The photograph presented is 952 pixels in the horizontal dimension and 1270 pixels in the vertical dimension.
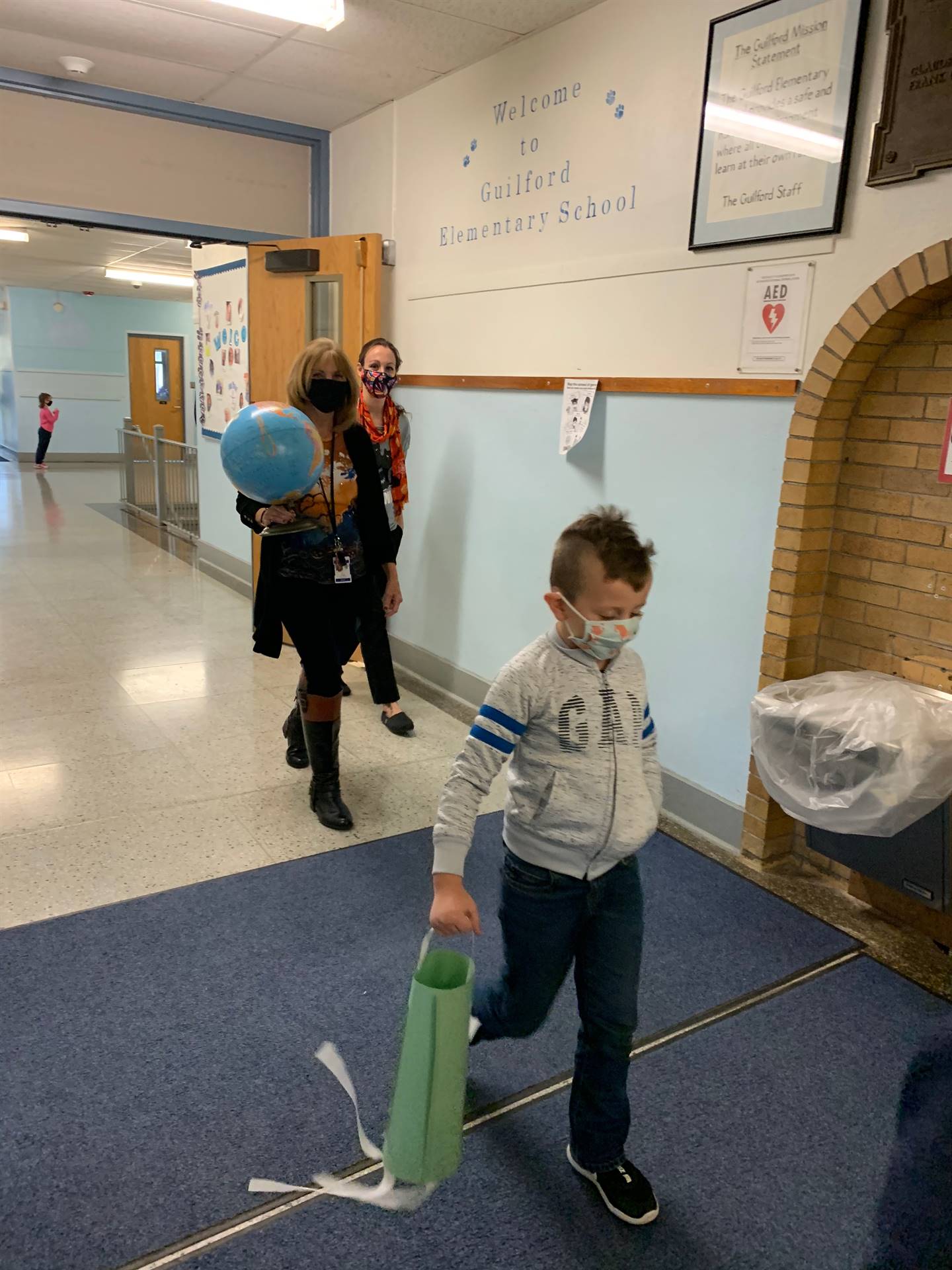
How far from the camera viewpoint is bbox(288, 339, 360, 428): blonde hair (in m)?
2.76

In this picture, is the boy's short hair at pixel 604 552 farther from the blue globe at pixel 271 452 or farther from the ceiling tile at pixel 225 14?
the ceiling tile at pixel 225 14

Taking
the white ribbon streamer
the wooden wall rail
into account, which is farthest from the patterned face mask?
the white ribbon streamer

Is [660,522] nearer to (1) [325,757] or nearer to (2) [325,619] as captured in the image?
(2) [325,619]

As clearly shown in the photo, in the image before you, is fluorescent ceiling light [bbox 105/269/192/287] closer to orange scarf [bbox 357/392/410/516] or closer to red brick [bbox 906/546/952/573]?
orange scarf [bbox 357/392/410/516]

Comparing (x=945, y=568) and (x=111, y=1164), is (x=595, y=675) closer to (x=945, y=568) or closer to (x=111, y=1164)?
(x=111, y=1164)

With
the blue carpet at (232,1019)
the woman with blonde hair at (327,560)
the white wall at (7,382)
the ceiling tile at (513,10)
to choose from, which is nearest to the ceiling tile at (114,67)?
the ceiling tile at (513,10)

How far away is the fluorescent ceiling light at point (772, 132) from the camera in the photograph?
2426 mm

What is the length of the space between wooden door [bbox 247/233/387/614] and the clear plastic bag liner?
2732mm

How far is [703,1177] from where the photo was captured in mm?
1704

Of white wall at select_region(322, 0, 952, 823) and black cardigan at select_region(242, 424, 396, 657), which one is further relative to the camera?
black cardigan at select_region(242, 424, 396, 657)

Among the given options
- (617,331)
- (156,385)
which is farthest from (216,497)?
(156,385)

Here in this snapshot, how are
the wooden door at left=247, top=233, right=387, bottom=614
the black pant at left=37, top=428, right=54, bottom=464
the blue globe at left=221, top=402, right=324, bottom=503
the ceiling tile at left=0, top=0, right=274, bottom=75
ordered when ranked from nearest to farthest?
the blue globe at left=221, top=402, right=324, bottom=503 < the ceiling tile at left=0, top=0, right=274, bottom=75 < the wooden door at left=247, top=233, right=387, bottom=614 < the black pant at left=37, top=428, right=54, bottom=464

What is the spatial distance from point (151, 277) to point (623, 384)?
1040cm

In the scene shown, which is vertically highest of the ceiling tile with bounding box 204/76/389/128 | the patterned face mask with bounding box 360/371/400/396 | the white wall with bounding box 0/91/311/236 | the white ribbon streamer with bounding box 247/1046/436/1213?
the ceiling tile with bounding box 204/76/389/128
